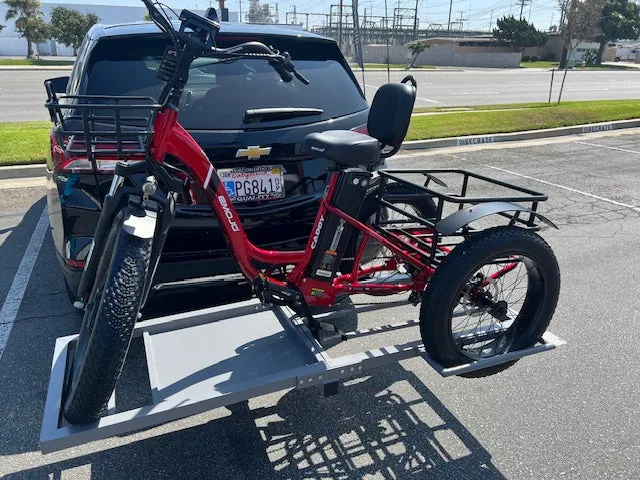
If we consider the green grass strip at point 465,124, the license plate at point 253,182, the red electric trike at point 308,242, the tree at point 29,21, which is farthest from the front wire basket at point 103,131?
the tree at point 29,21

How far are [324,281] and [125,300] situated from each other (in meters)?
1.11

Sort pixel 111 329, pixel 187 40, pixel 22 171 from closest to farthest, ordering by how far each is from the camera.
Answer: pixel 111 329 < pixel 187 40 < pixel 22 171

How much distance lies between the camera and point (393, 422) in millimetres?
2748

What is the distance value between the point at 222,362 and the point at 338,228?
886 millimetres

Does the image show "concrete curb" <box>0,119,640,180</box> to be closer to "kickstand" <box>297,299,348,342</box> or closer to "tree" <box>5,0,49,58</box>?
"kickstand" <box>297,299,348,342</box>

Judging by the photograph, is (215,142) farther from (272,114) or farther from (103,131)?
(103,131)

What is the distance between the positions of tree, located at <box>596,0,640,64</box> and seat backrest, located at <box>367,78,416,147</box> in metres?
62.4

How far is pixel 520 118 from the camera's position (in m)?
12.2

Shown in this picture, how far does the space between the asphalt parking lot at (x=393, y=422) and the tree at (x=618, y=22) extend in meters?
62.2

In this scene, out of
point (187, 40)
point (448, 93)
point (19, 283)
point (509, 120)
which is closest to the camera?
point (187, 40)

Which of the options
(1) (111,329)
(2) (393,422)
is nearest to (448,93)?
(2) (393,422)

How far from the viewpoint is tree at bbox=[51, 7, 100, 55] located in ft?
118

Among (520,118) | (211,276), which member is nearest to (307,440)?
(211,276)

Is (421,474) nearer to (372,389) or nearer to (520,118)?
(372,389)
